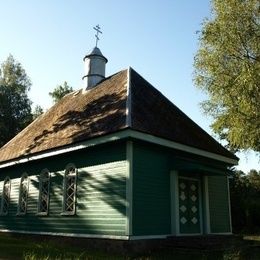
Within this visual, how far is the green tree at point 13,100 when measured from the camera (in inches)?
1686

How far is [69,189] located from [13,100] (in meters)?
29.7

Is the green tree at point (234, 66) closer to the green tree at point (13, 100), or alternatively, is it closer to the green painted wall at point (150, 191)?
the green painted wall at point (150, 191)

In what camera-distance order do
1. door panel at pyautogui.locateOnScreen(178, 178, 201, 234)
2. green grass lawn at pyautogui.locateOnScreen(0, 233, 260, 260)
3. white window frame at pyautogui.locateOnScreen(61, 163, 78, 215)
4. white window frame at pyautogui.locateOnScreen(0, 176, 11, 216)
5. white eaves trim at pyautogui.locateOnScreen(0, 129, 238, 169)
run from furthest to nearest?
white window frame at pyautogui.locateOnScreen(0, 176, 11, 216)
white window frame at pyautogui.locateOnScreen(61, 163, 78, 215)
door panel at pyautogui.locateOnScreen(178, 178, 201, 234)
white eaves trim at pyautogui.locateOnScreen(0, 129, 238, 169)
green grass lawn at pyautogui.locateOnScreen(0, 233, 260, 260)

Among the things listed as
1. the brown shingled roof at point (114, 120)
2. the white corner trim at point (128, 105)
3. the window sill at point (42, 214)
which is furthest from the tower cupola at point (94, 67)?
the window sill at point (42, 214)

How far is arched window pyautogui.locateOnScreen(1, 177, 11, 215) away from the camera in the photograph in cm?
2152

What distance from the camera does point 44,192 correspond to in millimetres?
18594

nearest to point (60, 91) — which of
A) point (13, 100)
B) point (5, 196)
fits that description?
point (13, 100)

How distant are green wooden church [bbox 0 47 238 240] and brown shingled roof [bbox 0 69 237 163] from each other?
0.20 ft

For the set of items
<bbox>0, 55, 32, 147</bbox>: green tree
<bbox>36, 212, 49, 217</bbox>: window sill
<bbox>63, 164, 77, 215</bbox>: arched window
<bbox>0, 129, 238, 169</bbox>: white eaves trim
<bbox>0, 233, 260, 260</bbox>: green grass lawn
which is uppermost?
<bbox>0, 55, 32, 147</bbox>: green tree

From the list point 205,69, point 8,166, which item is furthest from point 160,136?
point 8,166

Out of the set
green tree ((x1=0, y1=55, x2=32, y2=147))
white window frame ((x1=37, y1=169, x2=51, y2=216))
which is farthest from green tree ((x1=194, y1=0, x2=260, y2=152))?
green tree ((x1=0, y1=55, x2=32, y2=147))

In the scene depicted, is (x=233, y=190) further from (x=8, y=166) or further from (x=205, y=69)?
(x=8, y=166)

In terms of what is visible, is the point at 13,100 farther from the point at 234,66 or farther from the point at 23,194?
the point at 234,66

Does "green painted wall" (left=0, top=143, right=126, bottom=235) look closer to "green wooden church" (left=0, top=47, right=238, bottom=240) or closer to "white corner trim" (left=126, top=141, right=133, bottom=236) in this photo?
"green wooden church" (left=0, top=47, right=238, bottom=240)
